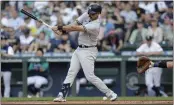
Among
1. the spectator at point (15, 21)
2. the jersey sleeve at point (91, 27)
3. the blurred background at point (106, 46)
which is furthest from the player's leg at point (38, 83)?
the jersey sleeve at point (91, 27)

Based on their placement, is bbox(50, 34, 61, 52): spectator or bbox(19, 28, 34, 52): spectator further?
bbox(19, 28, 34, 52): spectator

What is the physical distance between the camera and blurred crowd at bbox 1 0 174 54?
15711 millimetres

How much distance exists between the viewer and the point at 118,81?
15.9 m

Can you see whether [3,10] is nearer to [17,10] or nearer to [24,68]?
[17,10]

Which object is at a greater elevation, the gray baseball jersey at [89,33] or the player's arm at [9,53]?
the gray baseball jersey at [89,33]

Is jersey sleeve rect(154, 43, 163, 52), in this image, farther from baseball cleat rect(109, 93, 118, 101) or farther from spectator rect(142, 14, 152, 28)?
baseball cleat rect(109, 93, 118, 101)

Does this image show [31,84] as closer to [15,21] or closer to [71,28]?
[15,21]

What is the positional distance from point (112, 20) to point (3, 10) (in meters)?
3.34

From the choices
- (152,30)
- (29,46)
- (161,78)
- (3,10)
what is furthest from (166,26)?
(3,10)

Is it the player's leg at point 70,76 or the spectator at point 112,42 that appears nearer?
the player's leg at point 70,76

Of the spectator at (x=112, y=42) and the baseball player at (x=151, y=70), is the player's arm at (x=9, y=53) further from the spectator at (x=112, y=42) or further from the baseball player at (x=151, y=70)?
the baseball player at (x=151, y=70)

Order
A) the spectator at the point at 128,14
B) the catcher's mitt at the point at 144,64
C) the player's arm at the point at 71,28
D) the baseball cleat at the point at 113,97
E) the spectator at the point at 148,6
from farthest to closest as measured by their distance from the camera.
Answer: the spectator at the point at 148,6
the spectator at the point at 128,14
the baseball cleat at the point at 113,97
the catcher's mitt at the point at 144,64
the player's arm at the point at 71,28

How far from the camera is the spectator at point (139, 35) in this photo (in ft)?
51.6

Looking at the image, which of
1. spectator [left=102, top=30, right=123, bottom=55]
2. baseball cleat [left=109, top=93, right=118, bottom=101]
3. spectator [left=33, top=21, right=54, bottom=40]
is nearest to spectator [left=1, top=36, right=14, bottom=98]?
spectator [left=33, top=21, right=54, bottom=40]
